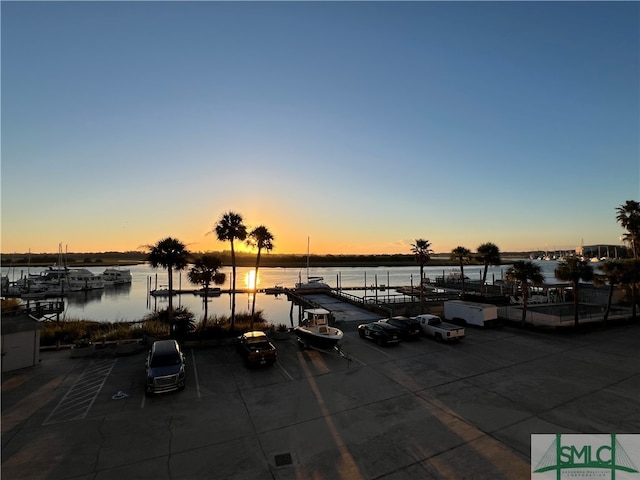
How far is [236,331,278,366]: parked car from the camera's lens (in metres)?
18.0

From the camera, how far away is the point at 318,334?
70.0ft

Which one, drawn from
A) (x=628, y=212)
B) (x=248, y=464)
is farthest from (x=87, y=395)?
(x=628, y=212)

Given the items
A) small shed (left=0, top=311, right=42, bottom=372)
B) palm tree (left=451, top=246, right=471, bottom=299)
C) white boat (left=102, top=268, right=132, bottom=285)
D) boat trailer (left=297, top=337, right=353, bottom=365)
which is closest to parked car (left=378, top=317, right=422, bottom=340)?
boat trailer (left=297, top=337, right=353, bottom=365)

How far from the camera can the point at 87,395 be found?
14547 mm

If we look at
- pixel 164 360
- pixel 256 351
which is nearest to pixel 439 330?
pixel 256 351

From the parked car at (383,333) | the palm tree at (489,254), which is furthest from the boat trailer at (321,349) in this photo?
the palm tree at (489,254)

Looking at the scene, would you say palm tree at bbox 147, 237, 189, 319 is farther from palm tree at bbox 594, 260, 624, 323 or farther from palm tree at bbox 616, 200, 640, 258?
palm tree at bbox 616, 200, 640, 258

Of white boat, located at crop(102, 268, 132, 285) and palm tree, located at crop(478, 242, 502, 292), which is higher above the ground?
palm tree, located at crop(478, 242, 502, 292)

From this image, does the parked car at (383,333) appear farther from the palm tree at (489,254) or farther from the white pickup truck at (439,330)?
the palm tree at (489,254)

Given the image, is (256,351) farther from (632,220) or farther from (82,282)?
(82,282)

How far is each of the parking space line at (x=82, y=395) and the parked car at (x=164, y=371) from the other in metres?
2.27

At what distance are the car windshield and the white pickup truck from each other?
16420 millimetres

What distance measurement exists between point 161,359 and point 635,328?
112 ft

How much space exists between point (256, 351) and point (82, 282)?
8701cm
